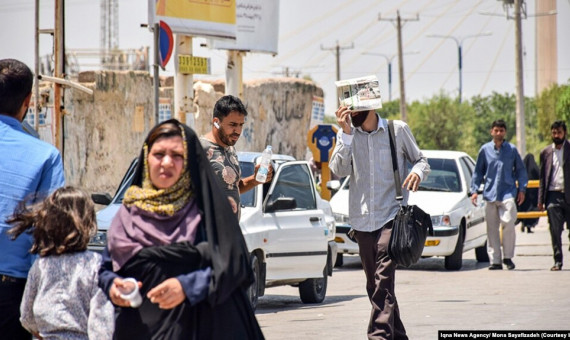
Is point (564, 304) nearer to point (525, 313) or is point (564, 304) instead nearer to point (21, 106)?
point (525, 313)

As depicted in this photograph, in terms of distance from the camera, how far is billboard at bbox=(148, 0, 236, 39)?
61.1 feet

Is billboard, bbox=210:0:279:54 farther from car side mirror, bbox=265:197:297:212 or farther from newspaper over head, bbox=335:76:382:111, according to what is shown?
newspaper over head, bbox=335:76:382:111

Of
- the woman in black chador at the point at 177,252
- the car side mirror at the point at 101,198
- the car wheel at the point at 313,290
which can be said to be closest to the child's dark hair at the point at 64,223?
the woman in black chador at the point at 177,252

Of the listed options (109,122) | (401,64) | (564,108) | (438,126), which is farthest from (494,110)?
(109,122)

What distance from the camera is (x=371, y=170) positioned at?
26.2 ft

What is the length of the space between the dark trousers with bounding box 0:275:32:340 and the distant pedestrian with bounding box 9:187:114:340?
0.25m

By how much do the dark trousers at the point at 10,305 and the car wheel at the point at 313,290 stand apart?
25.6 ft

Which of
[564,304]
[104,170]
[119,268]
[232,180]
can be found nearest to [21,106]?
[119,268]

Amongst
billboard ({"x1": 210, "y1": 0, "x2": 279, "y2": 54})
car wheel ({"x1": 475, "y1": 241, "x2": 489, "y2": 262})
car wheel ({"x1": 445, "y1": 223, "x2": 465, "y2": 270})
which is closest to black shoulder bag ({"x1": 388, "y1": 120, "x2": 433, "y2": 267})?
car wheel ({"x1": 445, "y1": 223, "x2": 465, "y2": 270})

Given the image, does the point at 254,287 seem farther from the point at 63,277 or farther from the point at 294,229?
the point at 63,277

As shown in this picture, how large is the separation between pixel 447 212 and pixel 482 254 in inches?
91.3

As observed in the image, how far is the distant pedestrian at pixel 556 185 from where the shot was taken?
1523 centimetres

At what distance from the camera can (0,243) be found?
4.80 metres

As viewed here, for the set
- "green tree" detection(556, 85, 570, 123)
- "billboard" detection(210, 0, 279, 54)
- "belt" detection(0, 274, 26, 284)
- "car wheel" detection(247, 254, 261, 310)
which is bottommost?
"car wheel" detection(247, 254, 261, 310)
